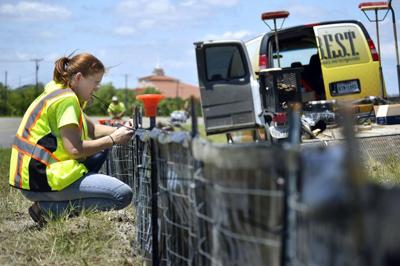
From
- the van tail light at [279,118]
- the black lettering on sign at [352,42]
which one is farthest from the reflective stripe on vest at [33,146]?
the black lettering on sign at [352,42]

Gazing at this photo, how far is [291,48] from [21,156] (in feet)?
26.5

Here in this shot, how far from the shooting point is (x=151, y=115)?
4.93 meters

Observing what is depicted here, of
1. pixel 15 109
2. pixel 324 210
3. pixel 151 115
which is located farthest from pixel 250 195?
pixel 15 109

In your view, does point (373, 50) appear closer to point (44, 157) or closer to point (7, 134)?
point (44, 157)

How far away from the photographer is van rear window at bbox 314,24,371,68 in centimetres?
1077

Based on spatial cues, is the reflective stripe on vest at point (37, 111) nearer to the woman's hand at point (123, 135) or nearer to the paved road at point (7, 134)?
the woman's hand at point (123, 135)

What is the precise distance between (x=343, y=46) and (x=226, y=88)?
3095 millimetres

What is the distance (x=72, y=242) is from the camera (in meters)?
4.65

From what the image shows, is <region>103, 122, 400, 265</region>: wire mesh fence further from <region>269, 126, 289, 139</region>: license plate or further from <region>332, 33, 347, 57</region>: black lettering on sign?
<region>332, 33, 347, 57</region>: black lettering on sign

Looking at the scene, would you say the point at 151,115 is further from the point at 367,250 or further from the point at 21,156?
the point at 367,250

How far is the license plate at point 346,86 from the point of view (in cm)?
1076

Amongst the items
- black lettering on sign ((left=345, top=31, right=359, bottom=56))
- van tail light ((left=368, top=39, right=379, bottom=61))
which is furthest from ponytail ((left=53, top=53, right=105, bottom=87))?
van tail light ((left=368, top=39, right=379, bottom=61))

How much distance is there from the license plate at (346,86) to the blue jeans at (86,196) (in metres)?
6.36

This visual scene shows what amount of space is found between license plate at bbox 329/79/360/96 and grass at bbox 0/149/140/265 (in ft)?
20.0
